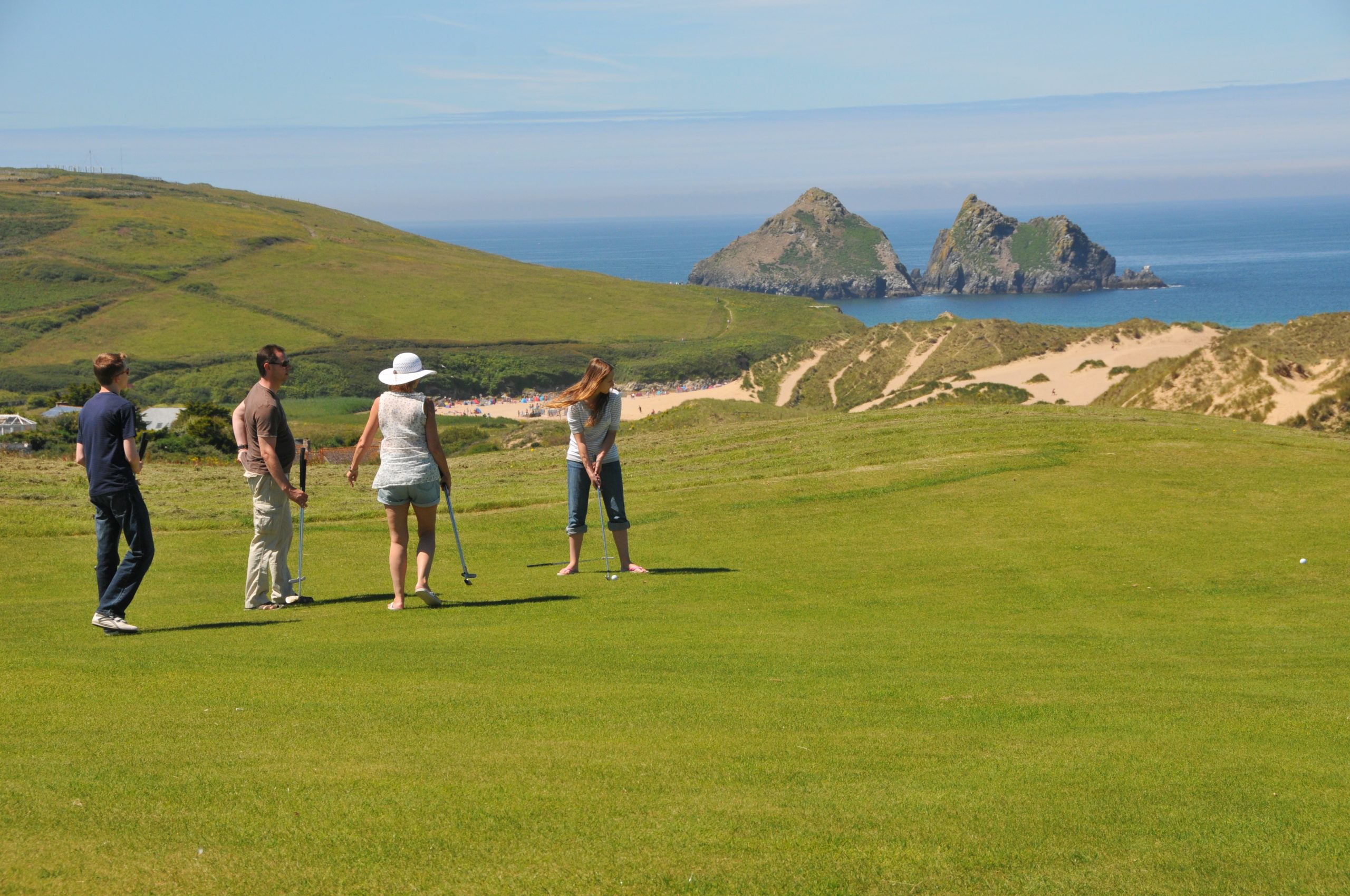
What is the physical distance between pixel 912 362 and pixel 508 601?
76.7m

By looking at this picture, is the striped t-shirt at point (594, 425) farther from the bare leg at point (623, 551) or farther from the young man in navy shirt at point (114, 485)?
the young man in navy shirt at point (114, 485)

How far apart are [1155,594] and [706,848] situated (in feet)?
30.7

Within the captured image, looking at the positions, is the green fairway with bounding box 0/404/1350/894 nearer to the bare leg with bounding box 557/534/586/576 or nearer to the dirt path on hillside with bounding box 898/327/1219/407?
the bare leg with bounding box 557/534/586/576

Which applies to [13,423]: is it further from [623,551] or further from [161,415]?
[623,551]

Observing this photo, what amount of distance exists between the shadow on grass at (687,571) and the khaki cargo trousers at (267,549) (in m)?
4.45

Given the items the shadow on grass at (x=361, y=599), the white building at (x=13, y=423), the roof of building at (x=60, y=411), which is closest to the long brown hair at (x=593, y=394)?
the shadow on grass at (x=361, y=599)

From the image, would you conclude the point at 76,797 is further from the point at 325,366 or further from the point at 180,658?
the point at 325,366

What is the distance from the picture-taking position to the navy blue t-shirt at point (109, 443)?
10.8 metres

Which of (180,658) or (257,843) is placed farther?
(180,658)

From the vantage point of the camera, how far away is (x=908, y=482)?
22.1 meters

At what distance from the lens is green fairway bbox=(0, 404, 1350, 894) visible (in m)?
5.09

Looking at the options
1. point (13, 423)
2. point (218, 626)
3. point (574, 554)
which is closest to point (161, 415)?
point (13, 423)

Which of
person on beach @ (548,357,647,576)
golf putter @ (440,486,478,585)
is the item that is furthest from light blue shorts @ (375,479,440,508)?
person on beach @ (548,357,647,576)

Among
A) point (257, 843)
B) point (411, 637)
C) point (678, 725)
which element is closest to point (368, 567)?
point (411, 637)
